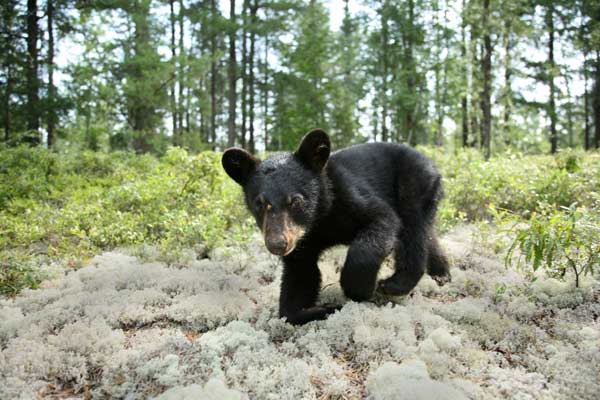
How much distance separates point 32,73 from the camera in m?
12.4

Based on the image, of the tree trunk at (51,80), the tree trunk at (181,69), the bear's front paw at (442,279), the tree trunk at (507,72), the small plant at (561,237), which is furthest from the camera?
the tree trunk at (507,72)

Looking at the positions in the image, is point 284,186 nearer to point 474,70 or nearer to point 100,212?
point 100,212

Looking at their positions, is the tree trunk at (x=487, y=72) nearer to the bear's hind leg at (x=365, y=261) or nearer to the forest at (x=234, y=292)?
the forest at (x=234, y=292)

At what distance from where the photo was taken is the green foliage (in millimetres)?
5152

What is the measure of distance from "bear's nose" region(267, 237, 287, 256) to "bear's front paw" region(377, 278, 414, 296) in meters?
1.25

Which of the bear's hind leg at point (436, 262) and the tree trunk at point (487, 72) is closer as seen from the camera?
the bear's hind leg at point (436, 262)

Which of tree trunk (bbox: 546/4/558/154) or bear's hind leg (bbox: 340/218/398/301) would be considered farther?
tree trunk (bbox: 546/4/558/154)

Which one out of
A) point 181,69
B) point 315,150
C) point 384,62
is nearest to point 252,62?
point 181,69

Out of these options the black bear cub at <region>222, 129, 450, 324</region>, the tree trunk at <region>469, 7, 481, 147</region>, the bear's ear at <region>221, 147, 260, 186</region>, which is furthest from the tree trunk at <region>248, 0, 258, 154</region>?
the bear's ear at <region>221, 147, 260, 186</region>

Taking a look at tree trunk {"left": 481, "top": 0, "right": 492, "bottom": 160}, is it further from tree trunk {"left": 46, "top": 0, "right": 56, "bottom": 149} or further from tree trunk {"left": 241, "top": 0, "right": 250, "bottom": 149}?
tree trunk {"left": 46, "top": 0, "right": 56, "bottom": 149}

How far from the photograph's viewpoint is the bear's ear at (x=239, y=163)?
11.8ft

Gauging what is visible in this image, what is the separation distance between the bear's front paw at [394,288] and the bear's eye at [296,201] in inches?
45.6

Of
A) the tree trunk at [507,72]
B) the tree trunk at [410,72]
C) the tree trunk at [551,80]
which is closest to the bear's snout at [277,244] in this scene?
the tree trunk at [507,72]

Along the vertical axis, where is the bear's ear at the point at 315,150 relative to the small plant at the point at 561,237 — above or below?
above
